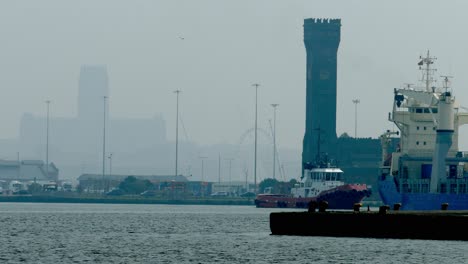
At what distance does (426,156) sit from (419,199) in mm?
11919

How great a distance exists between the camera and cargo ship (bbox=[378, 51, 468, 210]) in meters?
159

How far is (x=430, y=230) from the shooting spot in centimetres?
9425

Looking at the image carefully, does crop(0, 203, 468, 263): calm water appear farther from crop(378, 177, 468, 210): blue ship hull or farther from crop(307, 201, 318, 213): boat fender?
crop(378, 177, 468, 210): blue ship hull

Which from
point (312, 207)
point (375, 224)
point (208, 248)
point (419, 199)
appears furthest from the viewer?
point (419, 199)

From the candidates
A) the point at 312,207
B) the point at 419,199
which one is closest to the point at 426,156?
the point at 419,199

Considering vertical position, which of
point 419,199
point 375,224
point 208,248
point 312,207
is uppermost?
point 419,199

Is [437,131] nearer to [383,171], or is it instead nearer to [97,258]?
[383,171]

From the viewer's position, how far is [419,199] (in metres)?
164

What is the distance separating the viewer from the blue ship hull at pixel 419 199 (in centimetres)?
15688

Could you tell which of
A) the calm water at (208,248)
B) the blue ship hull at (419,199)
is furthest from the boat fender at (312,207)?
the blue ship hull at (419,199)

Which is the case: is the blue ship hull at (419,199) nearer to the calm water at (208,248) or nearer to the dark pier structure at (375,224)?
the calm water at (208,248)

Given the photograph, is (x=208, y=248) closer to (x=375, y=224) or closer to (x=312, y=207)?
(x=312, y=207)

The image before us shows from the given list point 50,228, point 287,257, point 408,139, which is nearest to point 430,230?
point 287,257

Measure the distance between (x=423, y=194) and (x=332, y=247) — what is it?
242 feet
